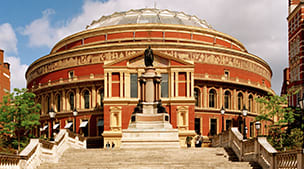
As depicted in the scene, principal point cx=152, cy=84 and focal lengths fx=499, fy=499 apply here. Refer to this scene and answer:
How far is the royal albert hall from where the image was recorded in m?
58.4

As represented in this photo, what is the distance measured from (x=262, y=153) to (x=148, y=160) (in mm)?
6230

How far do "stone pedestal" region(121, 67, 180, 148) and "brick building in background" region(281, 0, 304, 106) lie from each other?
37019 millimetres

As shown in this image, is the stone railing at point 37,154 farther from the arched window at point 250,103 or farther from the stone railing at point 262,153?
the arched window at point 250,103

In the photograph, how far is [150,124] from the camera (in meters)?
38.6

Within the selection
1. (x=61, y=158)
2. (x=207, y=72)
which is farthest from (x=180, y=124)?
(x=61, y=158)

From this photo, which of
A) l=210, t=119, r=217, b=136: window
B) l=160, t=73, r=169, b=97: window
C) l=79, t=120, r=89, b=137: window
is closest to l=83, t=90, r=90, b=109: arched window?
l=79, t=120, r=89, b=137: window

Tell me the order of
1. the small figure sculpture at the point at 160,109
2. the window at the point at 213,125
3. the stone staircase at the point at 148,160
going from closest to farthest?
the stone staircase at the point at 148,160 → the small figure sculpture at the point at 160,109 → the window at the point at 213,125

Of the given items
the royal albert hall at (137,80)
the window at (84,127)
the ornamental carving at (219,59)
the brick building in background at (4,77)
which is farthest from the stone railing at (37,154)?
the brick building in background at (4,77)

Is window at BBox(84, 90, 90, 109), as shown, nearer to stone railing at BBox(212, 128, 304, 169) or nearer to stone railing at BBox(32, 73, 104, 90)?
stone railing at BBox(32, 73, 104, 90)

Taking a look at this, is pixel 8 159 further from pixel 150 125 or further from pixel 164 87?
pixel 164 87

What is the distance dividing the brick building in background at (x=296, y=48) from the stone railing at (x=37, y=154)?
44.0m

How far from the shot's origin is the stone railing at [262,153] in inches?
870

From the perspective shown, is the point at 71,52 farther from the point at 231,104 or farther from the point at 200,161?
the point at 200,161

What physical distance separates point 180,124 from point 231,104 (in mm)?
13171
